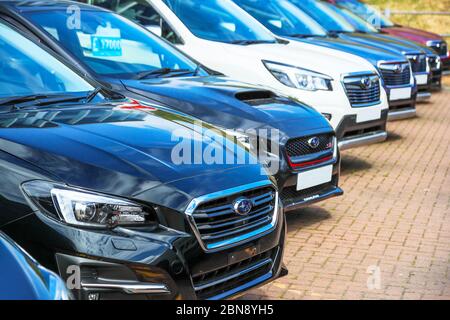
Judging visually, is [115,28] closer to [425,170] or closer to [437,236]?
[437,236]

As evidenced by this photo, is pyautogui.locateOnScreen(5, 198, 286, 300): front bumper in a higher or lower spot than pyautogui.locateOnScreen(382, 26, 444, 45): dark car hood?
higher

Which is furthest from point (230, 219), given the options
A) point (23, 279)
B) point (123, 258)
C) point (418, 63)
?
point (418, 63)

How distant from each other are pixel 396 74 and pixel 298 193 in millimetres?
5051

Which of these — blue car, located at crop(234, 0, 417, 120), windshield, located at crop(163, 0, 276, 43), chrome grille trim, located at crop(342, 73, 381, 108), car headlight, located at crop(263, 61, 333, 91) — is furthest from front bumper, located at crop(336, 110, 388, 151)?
blue car, located at crop(234, 0, 417, 120)

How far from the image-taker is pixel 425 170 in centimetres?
880

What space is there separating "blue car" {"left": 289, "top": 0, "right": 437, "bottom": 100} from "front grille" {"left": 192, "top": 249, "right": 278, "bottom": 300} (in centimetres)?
742

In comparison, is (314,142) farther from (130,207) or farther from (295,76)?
(130,207)

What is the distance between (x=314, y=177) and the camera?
618cm

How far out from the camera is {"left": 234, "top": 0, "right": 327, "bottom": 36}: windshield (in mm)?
10328

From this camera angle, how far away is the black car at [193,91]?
591cm

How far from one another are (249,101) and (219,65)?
1.88m

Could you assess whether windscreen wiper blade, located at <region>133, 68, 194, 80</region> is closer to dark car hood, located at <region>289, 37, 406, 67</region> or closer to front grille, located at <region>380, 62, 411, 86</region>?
dark car hood, located at <region>289, 37, 406, 67</region>

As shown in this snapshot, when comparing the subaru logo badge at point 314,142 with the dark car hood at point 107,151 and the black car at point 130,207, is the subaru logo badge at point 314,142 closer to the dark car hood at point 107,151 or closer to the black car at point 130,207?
the black car at point 130,207

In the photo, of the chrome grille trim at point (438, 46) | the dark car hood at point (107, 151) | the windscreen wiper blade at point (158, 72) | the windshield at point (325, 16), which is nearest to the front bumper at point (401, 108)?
the windshield at point (325, 16)
